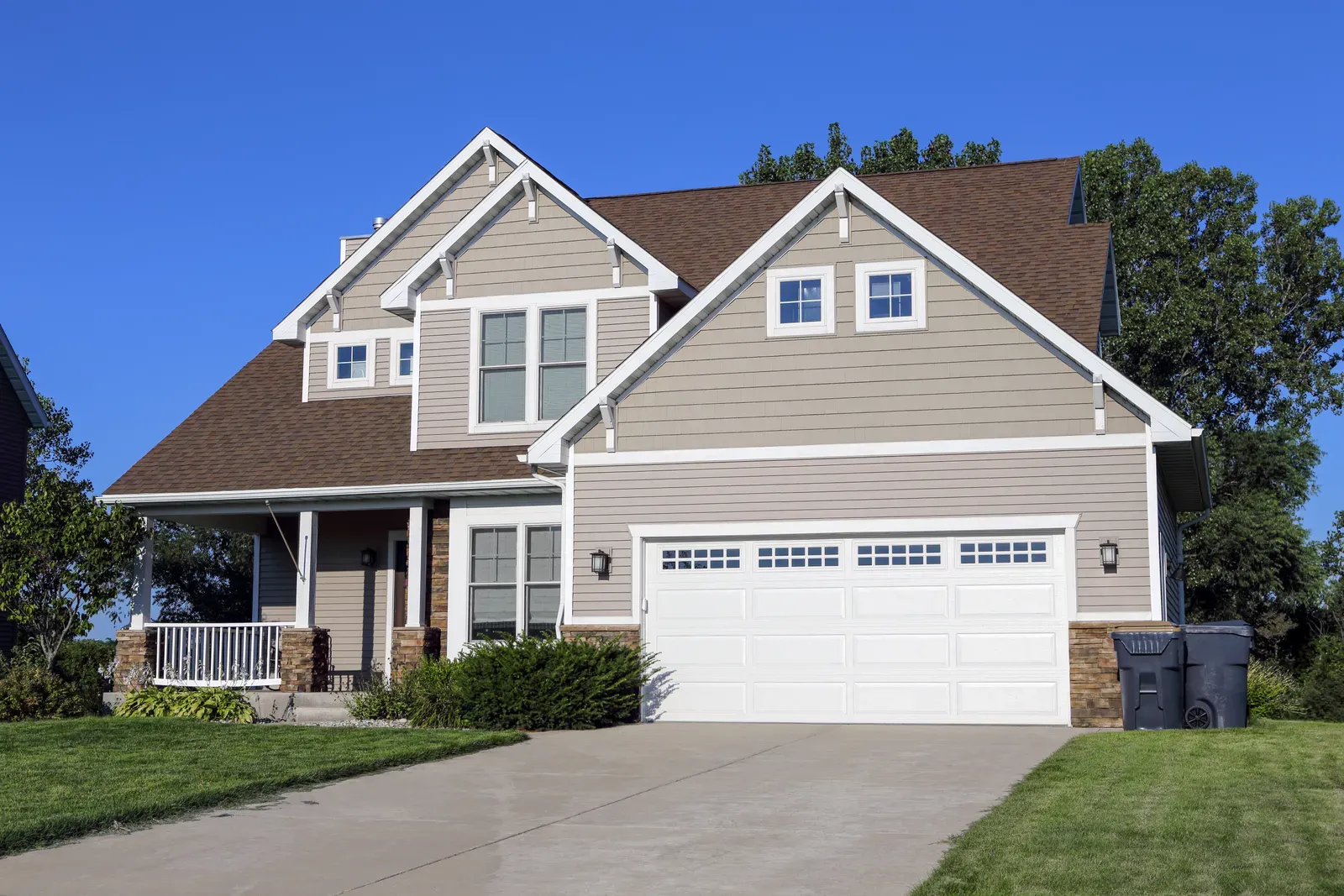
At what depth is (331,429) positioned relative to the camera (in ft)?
69.9

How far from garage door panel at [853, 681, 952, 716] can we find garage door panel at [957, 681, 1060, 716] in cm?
20

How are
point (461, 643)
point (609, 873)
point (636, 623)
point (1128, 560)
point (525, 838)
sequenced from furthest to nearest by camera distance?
point (461, 643) < point (636, 623) < point (1128, 560) < point (525, 838) < point (609, 873)

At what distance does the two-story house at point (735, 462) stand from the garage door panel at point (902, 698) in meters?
0.04

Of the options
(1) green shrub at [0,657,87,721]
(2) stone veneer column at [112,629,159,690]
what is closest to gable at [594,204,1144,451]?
(1) green shrub at [0,657,87,721]

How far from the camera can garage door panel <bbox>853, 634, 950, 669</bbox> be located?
53.4 ft

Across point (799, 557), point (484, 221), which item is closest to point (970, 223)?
point (799, 557)

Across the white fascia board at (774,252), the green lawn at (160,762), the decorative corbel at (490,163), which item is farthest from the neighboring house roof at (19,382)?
the white fascia board at (774,252)

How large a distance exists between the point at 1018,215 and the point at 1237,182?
19.7 metres

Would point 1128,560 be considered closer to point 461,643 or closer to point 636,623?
point 636,623

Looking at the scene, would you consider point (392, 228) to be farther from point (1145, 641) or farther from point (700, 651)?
point (1145, 641)

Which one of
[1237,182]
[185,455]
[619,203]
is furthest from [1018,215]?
[1237,182]

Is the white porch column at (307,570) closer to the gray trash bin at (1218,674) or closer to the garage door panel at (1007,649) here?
the garage door panel at (1007,649)

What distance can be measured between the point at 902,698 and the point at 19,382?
19.3 meters

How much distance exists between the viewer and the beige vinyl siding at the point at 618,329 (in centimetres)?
1941
